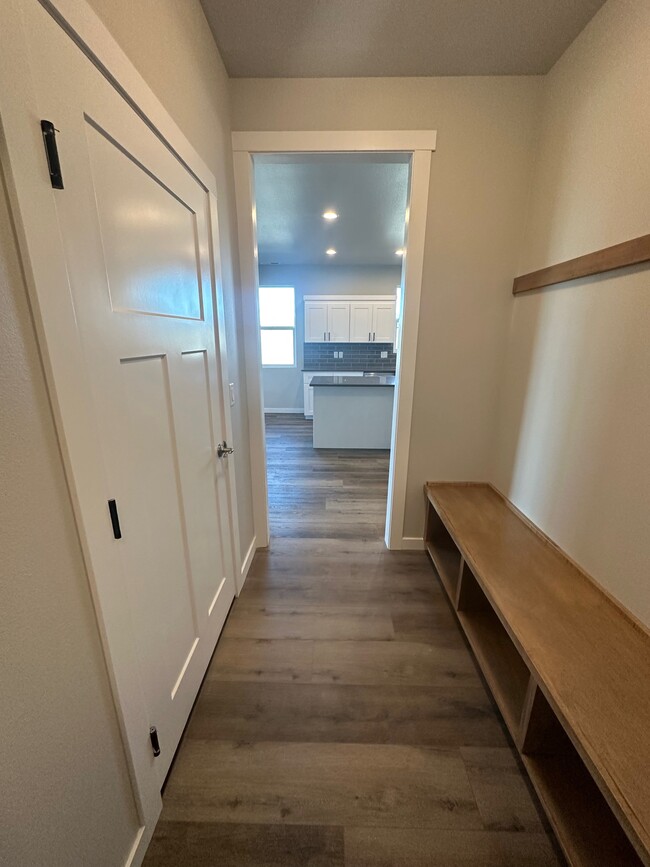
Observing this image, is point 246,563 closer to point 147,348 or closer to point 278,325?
point 147,348

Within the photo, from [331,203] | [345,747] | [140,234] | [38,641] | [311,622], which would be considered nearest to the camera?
[38,641]

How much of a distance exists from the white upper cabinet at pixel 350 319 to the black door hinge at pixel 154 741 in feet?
18.4

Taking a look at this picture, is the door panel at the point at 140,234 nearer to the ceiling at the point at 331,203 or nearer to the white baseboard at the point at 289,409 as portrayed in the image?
the ceiling at the point at 331,203

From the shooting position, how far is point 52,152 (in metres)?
0.63

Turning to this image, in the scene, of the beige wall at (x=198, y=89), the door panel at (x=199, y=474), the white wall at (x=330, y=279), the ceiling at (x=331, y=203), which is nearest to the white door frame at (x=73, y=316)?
the beige wall at (x=198, y=89)

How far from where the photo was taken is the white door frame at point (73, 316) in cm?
57

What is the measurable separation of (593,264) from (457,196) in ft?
2.80

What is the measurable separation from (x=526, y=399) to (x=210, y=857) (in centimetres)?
214

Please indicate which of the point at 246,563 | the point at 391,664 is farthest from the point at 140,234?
the point at 391,664

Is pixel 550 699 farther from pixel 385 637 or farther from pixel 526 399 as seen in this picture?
pixel 526 399

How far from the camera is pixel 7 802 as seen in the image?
564 mm

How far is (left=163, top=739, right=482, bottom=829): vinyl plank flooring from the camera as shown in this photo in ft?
3.48

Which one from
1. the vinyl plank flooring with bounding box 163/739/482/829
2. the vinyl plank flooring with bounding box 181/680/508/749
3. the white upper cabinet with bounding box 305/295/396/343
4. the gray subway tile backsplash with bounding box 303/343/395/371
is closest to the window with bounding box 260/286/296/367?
the gray subway tile backsplash with bounding box 303/343/395/371

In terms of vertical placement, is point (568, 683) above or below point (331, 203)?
below
